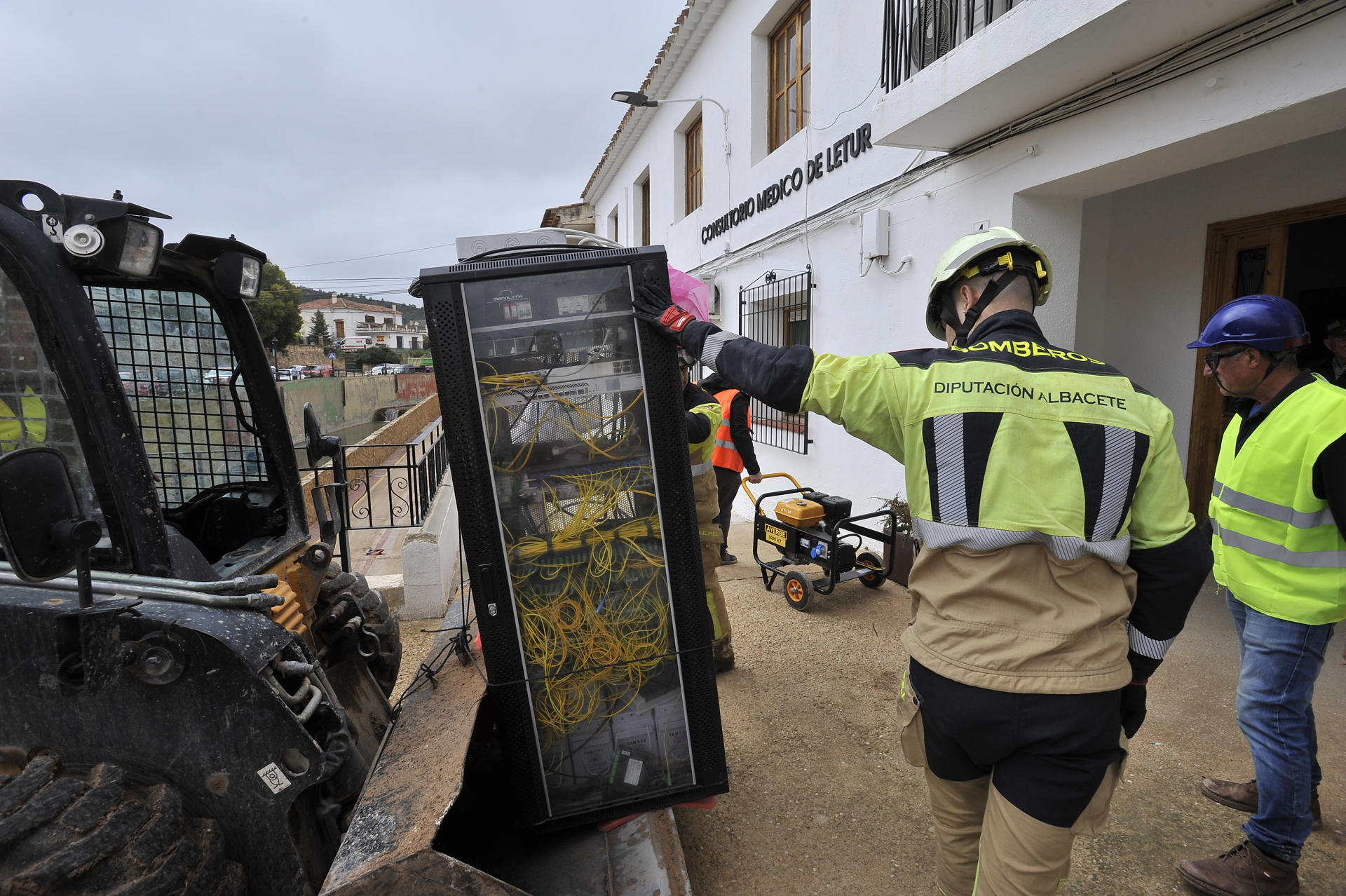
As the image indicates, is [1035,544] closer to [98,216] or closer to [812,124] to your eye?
[98,216]

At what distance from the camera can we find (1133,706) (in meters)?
1.91

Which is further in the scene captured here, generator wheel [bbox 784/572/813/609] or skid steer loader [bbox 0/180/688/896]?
generator wheel [bbox 784/572/813/609]

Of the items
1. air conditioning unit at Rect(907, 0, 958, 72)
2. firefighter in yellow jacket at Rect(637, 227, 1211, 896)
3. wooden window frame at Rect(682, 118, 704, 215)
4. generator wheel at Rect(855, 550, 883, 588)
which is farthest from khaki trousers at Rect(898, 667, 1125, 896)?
wooden window frame at Rect(682, 118, 704, 215)

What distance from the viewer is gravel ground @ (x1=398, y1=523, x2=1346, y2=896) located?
2.62 m

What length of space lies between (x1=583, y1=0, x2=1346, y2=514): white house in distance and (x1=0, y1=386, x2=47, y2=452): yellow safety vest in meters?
4.49

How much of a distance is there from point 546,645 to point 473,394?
845 mm

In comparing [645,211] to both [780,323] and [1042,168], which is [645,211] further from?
[1042,168]

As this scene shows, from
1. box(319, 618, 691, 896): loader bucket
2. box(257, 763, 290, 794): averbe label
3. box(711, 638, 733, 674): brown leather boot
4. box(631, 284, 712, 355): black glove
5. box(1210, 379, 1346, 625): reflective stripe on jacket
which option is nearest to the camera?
box(319, 618, 691, 896): loader bucket

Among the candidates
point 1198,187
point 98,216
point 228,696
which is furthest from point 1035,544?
point 1198,187

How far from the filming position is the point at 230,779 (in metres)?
1.67

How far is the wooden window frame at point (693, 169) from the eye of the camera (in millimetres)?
10680

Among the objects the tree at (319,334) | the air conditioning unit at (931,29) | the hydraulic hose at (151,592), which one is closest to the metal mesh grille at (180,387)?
the hydraulic hose at (151,592)

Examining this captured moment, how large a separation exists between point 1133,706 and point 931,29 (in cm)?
514

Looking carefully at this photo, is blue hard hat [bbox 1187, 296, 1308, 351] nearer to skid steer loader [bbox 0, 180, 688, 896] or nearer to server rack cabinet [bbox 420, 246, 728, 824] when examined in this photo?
server rack cabinet [bbox 420, 246, 728, 824]
